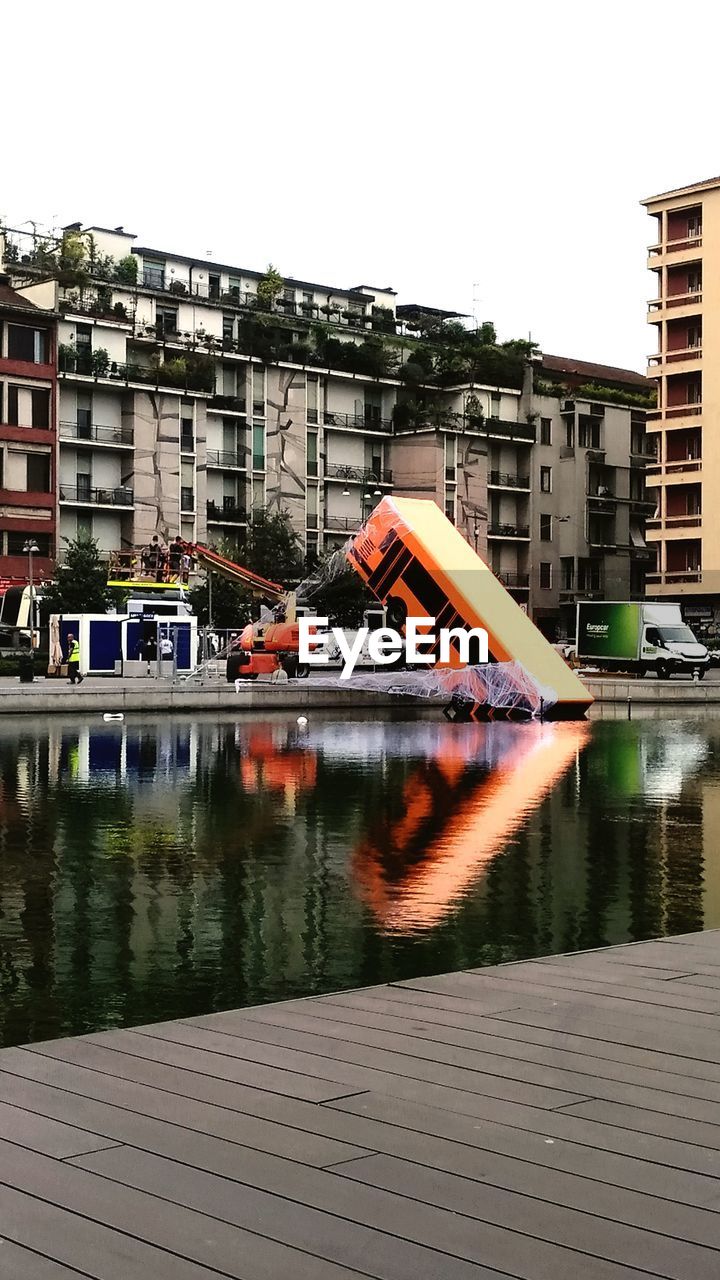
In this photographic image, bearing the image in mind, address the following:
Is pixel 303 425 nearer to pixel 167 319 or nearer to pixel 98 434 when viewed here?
pixel 167 319

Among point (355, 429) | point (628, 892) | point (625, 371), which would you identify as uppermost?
point (625, 371)

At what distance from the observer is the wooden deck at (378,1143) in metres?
3.72

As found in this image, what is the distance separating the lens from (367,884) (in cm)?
1238

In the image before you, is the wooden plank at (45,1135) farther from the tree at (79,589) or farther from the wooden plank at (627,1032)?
the tree at (79,589)

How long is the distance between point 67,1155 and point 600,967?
359 centimetres

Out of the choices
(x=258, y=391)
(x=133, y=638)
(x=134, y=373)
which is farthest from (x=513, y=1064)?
(x=258, y=391)

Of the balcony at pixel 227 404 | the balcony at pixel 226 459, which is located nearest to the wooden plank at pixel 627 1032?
the balcony at pixel 226 459

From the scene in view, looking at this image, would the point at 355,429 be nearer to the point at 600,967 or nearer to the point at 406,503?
the point at 406,503

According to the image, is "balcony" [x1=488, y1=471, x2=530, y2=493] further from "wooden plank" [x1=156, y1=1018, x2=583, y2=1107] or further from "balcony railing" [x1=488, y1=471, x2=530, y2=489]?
"wooden plank" [x1=156, y1=1018, x2=583, y2=1107]

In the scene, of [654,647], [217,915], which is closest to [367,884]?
[217,915]

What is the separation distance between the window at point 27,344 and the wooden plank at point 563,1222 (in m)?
72.4

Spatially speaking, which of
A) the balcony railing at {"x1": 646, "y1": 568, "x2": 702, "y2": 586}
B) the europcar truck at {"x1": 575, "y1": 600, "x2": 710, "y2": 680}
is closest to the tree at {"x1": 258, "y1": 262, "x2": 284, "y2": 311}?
the balcony railing at {"x1": 646, "y1": 568, "x2": 702, "y2": 586}

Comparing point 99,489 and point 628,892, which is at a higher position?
point 99,489

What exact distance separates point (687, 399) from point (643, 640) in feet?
88.1
